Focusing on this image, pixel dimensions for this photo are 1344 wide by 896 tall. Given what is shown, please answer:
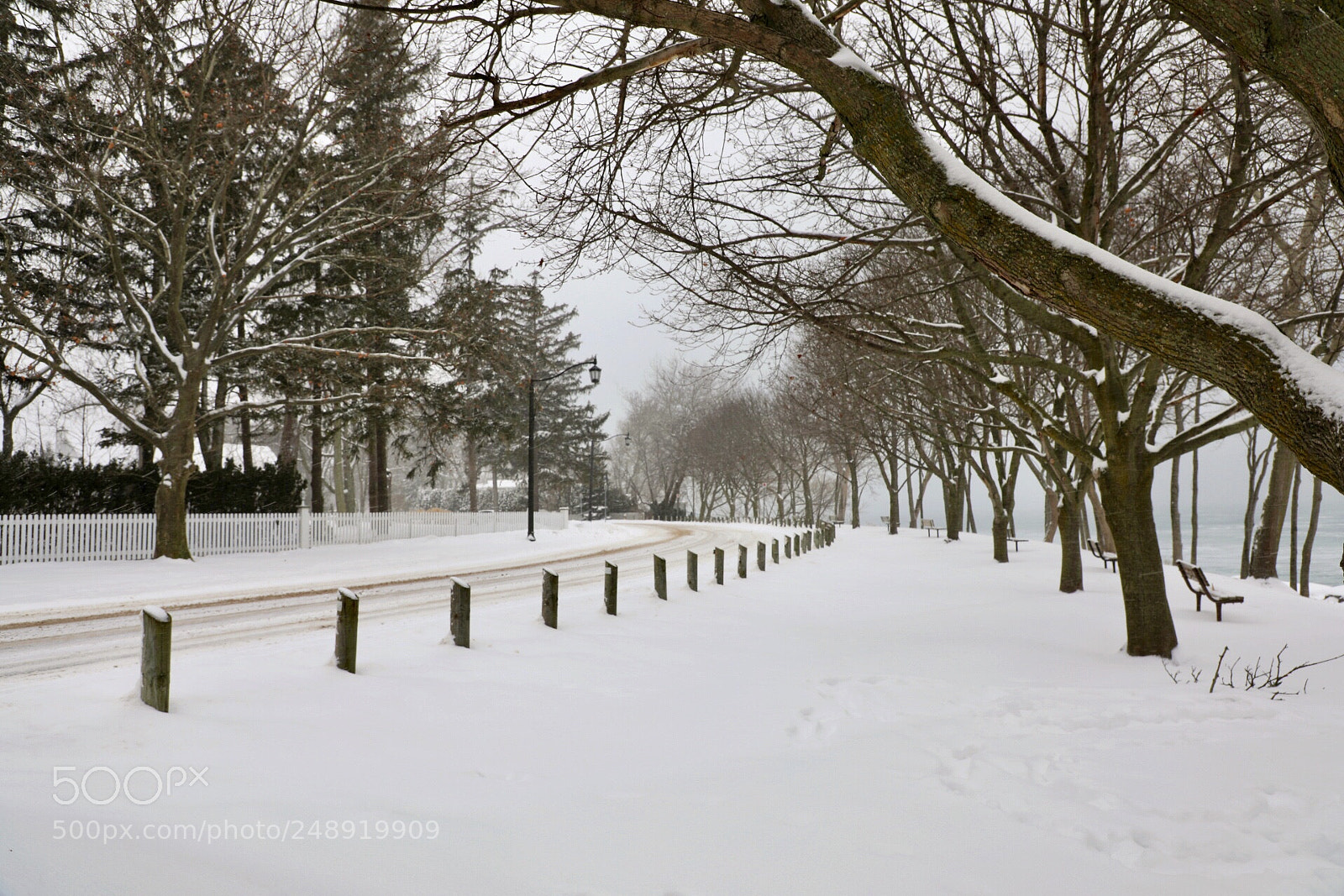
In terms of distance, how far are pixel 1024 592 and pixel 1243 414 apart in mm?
7105

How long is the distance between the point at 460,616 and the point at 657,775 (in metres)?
3.12

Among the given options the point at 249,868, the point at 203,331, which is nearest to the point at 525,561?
the point at 203,331

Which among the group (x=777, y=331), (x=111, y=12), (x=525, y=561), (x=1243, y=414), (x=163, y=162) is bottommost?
(x=525, y=561)

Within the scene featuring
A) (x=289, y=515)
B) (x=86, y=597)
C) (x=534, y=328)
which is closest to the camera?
(x=86, y=597)

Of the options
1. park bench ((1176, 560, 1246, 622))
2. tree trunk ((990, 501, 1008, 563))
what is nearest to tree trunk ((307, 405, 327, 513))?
tree trunk ((990, 501, 1008, 563))

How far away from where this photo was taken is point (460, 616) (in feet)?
23.2

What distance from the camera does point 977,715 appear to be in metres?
6.05

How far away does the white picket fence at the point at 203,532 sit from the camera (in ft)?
53.1

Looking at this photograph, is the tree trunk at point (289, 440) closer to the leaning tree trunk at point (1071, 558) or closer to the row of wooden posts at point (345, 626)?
the row of wooden posts at point (345, 626)

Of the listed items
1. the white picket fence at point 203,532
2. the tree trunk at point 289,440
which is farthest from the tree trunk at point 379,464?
the tree trunk at point 289,440

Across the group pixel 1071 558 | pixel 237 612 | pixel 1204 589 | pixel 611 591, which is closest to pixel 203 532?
pixel 237 612

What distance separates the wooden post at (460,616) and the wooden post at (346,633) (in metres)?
1.24

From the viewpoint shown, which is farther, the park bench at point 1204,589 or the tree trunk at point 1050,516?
the tree trunk at point 1050,516

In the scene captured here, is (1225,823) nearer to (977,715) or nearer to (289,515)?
(977,715)
